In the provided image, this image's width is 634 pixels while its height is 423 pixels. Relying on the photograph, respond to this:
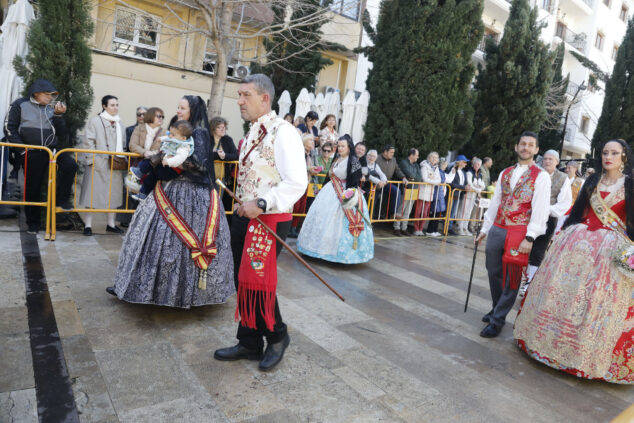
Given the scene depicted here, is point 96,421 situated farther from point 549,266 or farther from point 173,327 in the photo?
point 549,266

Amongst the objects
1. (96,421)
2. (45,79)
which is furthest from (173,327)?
(45,79)

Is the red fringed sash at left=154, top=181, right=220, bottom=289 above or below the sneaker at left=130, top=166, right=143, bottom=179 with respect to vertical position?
below

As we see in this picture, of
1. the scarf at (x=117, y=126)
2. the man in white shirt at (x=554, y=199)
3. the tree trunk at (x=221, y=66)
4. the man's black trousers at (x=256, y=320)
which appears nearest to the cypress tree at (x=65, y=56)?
the scarf at (x=117, y=126)

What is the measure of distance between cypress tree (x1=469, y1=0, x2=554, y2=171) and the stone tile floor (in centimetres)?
1055

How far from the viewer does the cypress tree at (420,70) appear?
10.5m

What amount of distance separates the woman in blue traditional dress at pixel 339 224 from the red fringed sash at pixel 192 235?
Result: 253 centimetres

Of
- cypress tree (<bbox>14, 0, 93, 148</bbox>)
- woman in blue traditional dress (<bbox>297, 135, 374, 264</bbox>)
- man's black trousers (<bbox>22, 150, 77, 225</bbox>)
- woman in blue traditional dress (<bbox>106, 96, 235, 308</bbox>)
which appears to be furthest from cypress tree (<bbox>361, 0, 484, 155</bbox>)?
woman in blue traditional dress (<bbox>106, 96, 235, 308</bbox>)

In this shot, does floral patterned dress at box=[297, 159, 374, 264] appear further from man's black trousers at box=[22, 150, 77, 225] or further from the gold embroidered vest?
the gold embroidered vest

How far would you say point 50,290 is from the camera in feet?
14.1

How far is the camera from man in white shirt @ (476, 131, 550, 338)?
170 inches

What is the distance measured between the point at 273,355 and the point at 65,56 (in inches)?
225

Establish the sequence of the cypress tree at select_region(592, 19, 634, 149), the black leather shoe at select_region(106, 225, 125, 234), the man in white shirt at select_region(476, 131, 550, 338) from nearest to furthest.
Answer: the man in white shirt at select_region(476, 131, 550, 338)
the black leather shoe at select_region(106, 225, 125, 234)
the cypress tree at select_region(592, 19, 634, 149)

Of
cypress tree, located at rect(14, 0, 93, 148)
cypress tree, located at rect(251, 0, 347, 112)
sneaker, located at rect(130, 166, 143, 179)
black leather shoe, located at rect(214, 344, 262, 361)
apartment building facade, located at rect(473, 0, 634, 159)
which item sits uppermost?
apartment building facade, located at rect(473, 0, 634, 159)

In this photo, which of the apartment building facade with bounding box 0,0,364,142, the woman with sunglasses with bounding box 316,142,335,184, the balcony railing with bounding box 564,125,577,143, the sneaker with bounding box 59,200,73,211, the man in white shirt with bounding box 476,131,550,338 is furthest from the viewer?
the balcony railing with bounding box 564,125,577,143
